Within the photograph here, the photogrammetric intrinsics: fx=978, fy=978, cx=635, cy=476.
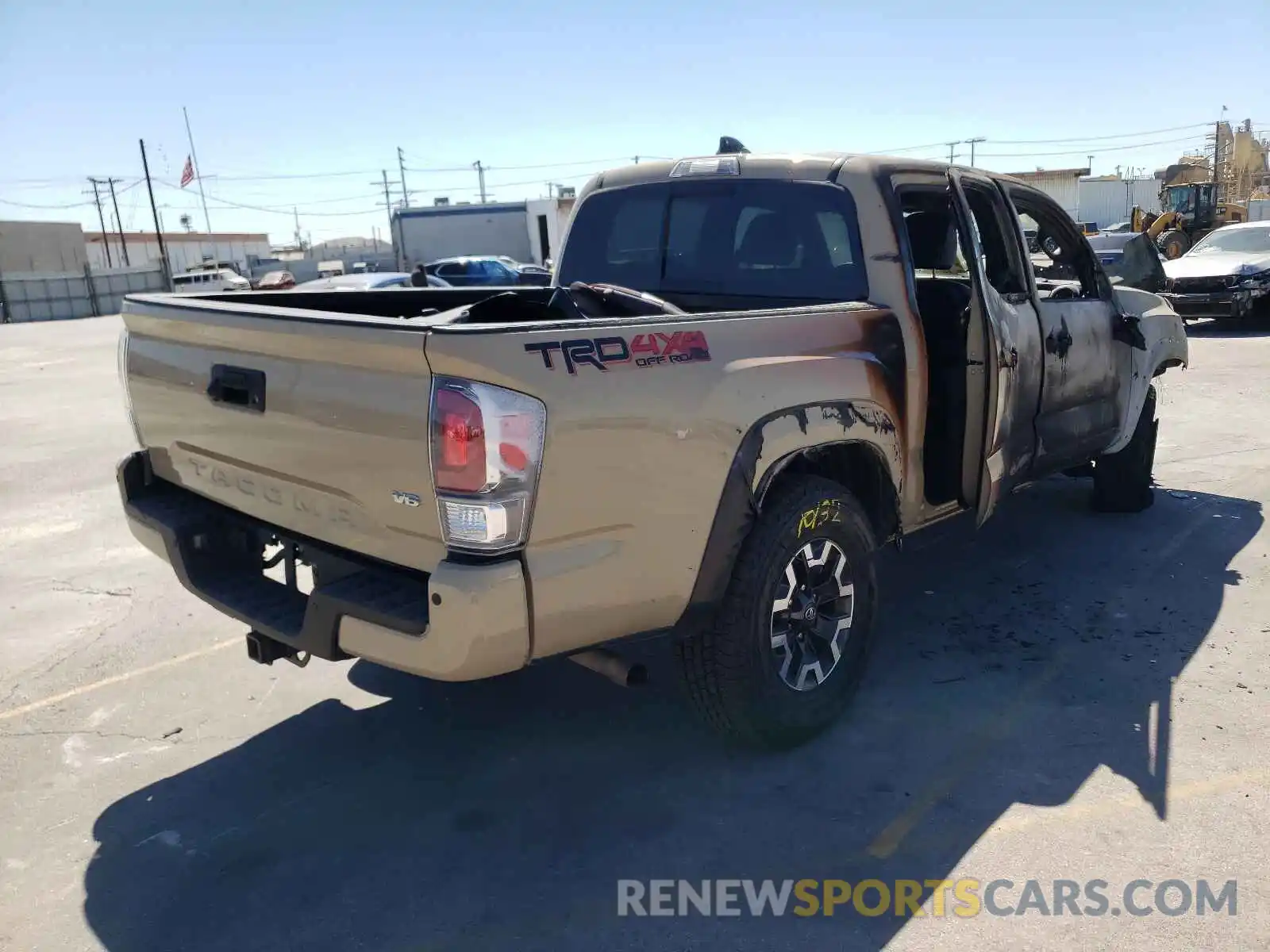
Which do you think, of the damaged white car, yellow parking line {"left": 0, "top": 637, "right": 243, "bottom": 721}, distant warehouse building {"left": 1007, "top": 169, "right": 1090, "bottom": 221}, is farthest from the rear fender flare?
distant warehouse building {"left": 1007, "top": 169, "right": 1090, "bottom": 221}

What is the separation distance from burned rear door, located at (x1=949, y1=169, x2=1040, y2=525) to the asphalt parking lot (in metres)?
0.43

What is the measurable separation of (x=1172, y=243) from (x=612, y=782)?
27663 mm

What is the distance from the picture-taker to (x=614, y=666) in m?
2.96

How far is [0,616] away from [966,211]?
16.8 ft

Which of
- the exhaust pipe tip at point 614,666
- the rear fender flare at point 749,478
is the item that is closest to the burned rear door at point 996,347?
the rear fender flare at point 749,478

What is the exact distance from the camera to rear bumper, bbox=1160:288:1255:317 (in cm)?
1514

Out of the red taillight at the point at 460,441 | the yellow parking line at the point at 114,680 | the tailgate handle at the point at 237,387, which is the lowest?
the yellow parking line at the point at 114,680

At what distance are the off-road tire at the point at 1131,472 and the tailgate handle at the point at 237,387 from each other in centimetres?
506

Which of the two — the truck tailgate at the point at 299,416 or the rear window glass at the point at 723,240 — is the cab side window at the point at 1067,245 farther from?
the truck tailgate at the point at 299,416

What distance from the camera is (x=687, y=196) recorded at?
14.3ft

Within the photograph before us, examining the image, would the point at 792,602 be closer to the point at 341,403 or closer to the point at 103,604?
the point at 341,403

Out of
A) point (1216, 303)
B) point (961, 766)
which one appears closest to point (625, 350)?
point (961, 766)

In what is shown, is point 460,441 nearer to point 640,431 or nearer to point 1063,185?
point 640,431

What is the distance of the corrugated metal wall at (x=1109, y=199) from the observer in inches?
2581
